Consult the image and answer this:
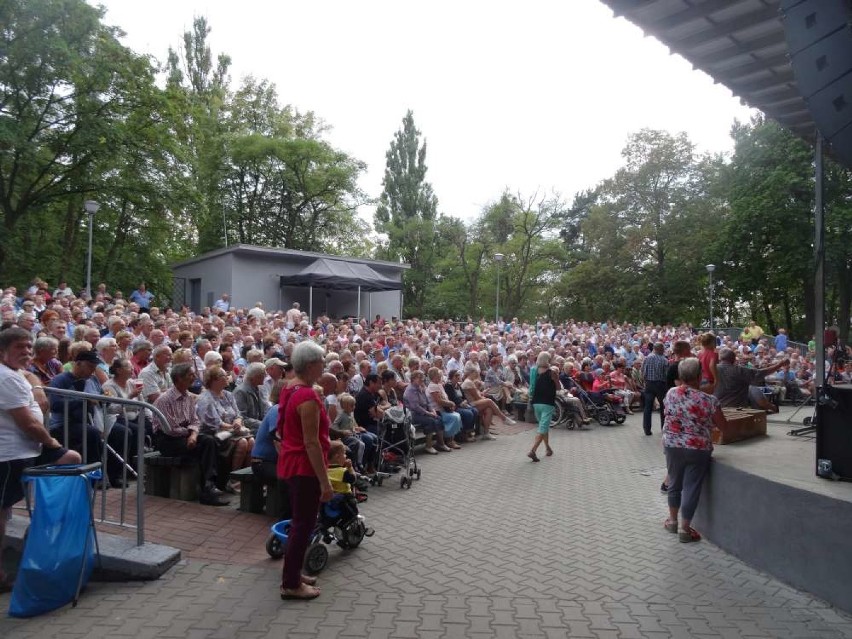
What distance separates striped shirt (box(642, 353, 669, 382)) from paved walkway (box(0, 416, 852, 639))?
16.8 feet

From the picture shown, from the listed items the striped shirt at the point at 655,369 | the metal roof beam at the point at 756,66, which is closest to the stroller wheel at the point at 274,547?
the metal roof beam at the point at 756,66

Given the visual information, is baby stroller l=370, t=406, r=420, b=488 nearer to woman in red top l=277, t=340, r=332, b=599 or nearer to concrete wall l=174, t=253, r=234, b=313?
woman in red top l=277, t=340, r=332, b=599

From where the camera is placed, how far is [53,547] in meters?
3.90

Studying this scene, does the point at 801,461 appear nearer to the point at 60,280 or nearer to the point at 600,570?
the point at 600,570

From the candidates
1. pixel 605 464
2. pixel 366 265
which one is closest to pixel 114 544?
pixel 605 464

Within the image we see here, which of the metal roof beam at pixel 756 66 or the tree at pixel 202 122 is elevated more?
the tree at pixel 202 122

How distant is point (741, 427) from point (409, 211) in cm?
4539

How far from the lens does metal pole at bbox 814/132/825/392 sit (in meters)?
5.09

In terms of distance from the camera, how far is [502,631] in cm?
371

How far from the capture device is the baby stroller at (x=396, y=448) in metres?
7.90

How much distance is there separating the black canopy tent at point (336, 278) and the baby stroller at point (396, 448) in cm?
1448

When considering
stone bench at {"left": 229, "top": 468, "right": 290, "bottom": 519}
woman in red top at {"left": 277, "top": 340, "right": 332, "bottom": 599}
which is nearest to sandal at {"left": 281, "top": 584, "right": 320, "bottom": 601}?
woman in red top at {"left": 277, "top": 340, "right": 332, "bottom": 599}

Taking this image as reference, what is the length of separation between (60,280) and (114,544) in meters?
26.2

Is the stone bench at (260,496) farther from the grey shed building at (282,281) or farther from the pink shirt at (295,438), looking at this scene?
the grey shed building at (282,281)
